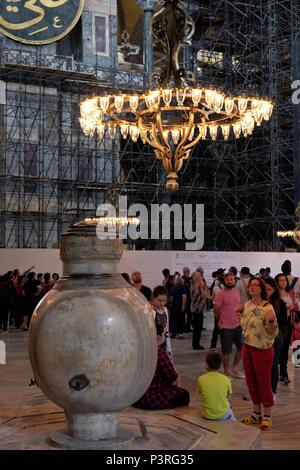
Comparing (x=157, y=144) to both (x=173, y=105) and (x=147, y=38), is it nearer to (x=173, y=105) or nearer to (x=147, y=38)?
(x=173, y=105)

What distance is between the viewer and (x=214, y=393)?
198 inches

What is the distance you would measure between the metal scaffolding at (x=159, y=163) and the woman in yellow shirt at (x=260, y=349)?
16.0 m

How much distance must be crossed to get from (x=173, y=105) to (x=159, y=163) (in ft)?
41.3

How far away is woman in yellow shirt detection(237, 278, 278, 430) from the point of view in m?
5.54

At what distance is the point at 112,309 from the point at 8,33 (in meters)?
19.8

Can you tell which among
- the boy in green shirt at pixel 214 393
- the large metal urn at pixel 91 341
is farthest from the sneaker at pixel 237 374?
the large metal urn at pixel 91 341

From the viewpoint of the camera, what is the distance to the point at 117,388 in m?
3.60

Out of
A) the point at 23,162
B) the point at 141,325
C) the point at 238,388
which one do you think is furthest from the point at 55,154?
the point at 141,325

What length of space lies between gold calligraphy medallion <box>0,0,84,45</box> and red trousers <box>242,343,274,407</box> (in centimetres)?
1845

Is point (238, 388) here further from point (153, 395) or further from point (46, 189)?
point (46, 189)

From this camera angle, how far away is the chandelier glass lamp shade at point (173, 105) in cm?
1045

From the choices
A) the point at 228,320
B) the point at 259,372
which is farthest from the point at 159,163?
the point at 259,372

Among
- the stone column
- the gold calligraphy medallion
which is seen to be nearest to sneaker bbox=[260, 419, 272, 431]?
the gold calligraphy medallion

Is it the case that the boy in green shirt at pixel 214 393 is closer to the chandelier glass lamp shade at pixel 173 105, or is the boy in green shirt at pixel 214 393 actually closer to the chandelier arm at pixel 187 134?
the chandelier glass lamp shade at pixel 173 105
